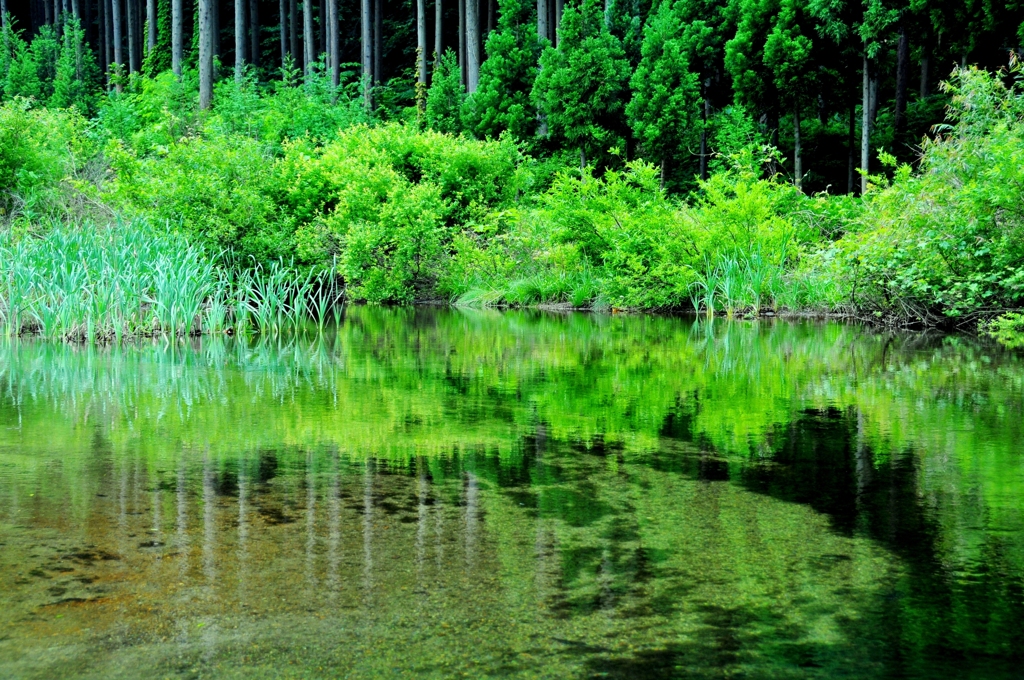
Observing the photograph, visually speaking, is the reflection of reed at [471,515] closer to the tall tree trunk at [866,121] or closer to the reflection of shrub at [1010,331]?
the reflection of shrub at [1010,331]

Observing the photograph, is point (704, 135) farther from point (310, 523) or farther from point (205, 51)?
point (310, 523)

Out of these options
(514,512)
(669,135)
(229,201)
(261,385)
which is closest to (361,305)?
(229,201)

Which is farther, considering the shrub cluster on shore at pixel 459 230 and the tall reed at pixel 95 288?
the shrub cluster on shore at pixel 459 230

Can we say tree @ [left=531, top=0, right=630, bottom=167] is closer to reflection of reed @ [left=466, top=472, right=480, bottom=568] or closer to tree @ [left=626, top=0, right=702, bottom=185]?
tree @ [left=626, top=0, right=702, bottom=185]

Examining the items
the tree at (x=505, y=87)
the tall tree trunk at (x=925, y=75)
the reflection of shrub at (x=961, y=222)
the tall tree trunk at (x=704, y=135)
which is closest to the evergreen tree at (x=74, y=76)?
the tree at (x=505, y=87)

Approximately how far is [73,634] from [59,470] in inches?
89.5

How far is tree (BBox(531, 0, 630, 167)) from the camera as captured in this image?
102 feet

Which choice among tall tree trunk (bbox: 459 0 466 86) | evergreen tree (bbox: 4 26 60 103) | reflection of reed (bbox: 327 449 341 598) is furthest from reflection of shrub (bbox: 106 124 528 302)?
evergreen tree (bbox: 4 26 60 103)

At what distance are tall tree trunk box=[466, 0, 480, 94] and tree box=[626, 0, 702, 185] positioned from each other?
778cm

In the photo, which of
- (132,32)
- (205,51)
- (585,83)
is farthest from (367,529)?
(132,32)

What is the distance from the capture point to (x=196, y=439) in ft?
18.2

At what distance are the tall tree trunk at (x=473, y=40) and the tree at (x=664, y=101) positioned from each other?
778 centimetres

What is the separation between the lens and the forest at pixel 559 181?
12.2 meters

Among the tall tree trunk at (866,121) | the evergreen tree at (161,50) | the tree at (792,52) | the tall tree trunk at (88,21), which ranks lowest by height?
the tall tree trunk at (866,121)
